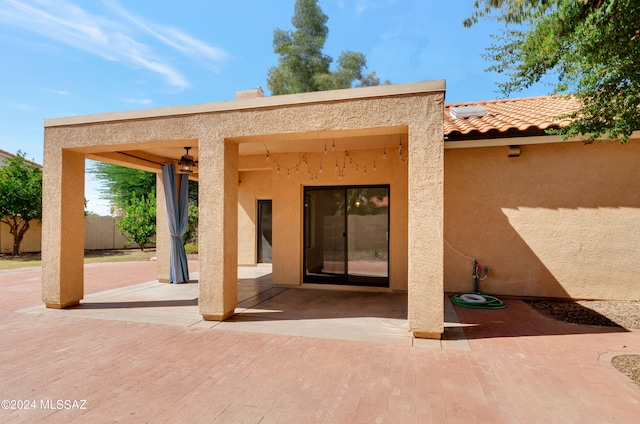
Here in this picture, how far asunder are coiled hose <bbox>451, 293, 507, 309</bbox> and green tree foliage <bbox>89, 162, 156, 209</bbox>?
2398cm

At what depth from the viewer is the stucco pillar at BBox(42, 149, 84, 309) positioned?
20.4 ft

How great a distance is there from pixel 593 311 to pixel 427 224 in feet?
15.1

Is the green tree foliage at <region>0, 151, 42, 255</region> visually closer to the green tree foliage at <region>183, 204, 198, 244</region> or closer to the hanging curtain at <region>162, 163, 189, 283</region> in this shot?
the green tree foliage at <region>183, 204, 198, 244</region>

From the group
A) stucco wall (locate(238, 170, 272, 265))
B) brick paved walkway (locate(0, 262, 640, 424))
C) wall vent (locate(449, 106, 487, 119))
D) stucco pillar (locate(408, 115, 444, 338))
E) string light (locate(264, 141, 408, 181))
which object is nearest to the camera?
brick paved walkway (locate(0, 262, 640, 424))

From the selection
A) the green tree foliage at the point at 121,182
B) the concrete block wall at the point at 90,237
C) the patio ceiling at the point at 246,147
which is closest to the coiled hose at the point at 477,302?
the patio ceiling at the point at 246,147

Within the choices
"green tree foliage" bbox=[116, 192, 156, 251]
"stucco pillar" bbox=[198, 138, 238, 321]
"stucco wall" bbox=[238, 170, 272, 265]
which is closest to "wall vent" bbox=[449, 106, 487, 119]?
"stucco wall" bbox=[238, 170, 272, 265]

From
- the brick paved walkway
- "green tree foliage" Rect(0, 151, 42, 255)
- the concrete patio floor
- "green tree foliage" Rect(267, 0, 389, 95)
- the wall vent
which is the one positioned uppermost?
"green tree foliage" Rect(267, 0, 389, 95)

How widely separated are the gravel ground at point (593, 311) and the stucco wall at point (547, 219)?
34 cm

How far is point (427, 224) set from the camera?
4641mm

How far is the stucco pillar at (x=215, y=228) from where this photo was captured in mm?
5500

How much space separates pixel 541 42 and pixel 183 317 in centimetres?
726

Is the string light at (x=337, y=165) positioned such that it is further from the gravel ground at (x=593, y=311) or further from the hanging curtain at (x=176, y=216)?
the gravel ground at (x=593, y=311)

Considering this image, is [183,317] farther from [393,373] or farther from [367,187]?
[367,187]

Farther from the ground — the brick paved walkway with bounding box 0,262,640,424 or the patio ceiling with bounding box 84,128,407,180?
the patio ceiling with bounding box 84,128,407,180
